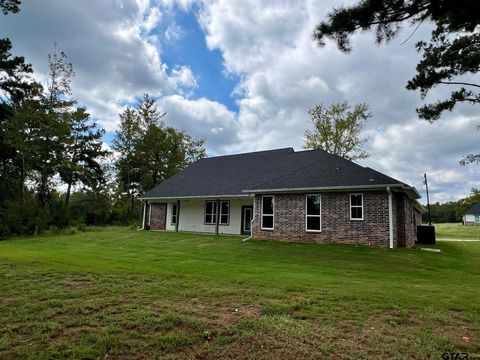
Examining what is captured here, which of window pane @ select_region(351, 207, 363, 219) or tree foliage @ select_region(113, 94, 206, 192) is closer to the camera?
window pane @ select_region(351, 207, 363, 219)

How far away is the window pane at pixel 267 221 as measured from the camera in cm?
1839

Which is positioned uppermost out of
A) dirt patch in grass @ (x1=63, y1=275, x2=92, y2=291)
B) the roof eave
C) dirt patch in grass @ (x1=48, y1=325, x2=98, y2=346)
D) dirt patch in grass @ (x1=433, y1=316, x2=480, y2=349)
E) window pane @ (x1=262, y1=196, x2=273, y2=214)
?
the roof eave

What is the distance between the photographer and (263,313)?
512 centimetres

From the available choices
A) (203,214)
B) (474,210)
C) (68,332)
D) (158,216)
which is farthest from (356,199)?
(474,210)

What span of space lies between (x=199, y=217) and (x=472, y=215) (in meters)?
67.2

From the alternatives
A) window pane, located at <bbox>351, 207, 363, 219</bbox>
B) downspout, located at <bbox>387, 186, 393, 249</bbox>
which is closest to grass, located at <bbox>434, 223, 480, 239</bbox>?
downspout, located at <bbox>387, 186, 393, 249</bbox>

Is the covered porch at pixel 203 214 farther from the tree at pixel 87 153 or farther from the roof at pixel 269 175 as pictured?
the tree at pixel 87 153

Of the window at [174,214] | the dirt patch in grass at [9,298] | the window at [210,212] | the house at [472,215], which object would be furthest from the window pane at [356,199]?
the house at [472,215]

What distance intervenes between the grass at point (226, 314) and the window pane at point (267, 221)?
356 inches

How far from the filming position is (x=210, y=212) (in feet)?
77.7

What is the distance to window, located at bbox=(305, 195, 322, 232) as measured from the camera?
55.1 ft

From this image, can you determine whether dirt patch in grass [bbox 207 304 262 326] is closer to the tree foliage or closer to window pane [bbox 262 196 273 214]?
window pane [bbox 262 196 273 214]

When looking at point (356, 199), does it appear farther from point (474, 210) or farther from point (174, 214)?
point (474, 210)

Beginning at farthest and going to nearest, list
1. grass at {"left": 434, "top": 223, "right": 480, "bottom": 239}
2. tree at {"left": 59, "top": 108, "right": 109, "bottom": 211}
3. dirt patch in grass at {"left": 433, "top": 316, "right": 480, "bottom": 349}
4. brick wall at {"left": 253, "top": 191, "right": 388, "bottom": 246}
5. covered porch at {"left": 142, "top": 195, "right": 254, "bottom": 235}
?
1. tree at {"left": 59, "top": 108, "right": 109, "bottom": 211}
2. grass at {"left": 434, "top": 223, "right": 480, "bottom": 239}
3. covered porch at {"left": 142, "top": 195, "right": 254, "bottom": 235}
4. brick wall at {"left": 253, "top": 191, "right": 388, "bottom": 246}
5. dirt patch in grass at {"left": 433, "top": 316, "right": 480, "bottom": 349}
